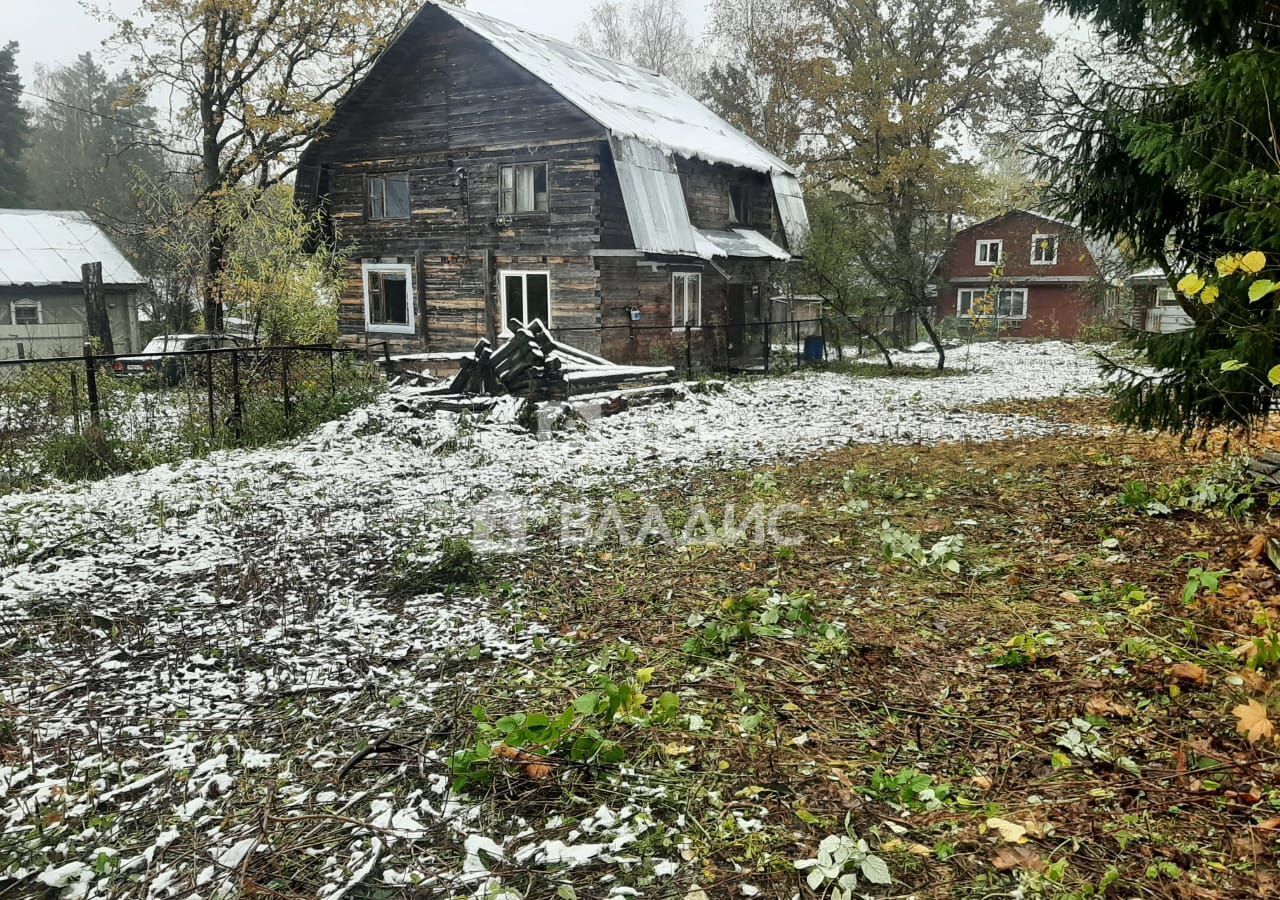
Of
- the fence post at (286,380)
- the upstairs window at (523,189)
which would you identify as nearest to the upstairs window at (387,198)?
the upstairs window at (523,189)

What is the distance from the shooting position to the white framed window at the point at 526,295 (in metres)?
20.5

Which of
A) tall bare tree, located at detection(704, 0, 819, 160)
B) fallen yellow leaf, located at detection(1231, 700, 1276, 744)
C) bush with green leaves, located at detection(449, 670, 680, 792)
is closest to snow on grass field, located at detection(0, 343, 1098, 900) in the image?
bush with green leaves, located at detection(449, 670, 680, 792)

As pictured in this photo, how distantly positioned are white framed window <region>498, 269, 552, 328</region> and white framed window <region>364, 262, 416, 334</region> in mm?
3019

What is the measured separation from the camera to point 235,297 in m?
17.1

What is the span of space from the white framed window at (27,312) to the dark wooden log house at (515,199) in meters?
12.0

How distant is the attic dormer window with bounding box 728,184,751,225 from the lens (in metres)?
25.9

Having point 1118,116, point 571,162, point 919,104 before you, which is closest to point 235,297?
point 571,162

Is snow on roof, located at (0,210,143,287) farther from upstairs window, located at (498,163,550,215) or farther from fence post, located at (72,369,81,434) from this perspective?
fence post, located at (72,369,81,434)

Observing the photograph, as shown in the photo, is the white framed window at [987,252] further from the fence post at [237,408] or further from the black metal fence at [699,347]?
the fence post at [237,408]

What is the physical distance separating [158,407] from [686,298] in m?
13.6

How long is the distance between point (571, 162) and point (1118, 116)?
14363 millimetres

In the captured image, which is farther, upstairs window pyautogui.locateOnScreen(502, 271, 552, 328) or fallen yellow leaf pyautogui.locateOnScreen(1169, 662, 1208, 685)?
upstairs window pyautogui.locateOnScreen(502, 271, 552, 328)

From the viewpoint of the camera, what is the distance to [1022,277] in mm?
39531

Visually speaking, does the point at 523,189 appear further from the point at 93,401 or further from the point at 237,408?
the point at 93,401
